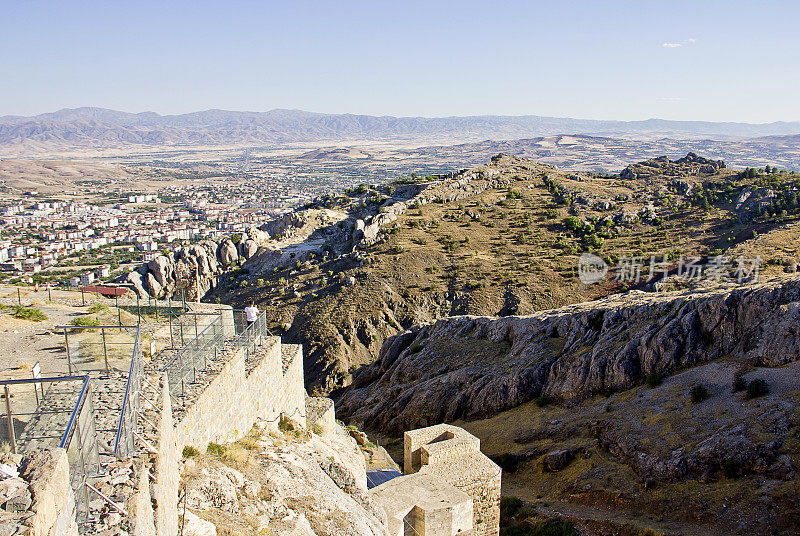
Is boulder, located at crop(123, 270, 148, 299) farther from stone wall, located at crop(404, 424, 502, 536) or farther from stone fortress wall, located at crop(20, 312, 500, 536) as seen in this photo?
stone wall, located at crop(404, 424, 502, 536)

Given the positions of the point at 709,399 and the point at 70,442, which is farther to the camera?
the point at 709,399

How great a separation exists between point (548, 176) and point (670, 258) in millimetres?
30397

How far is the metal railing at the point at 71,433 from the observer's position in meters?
5.73

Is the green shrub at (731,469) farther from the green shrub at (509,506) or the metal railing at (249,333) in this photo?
the metal railing at (249,333)

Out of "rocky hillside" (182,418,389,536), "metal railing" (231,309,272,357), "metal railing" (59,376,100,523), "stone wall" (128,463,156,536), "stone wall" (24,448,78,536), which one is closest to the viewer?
"stone wall" (24,448,78,536)

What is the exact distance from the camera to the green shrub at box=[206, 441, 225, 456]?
1090cm

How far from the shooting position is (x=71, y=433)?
5.81 metres

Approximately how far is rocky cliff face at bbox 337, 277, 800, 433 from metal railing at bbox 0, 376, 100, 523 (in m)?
20.9

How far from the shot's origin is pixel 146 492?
6594 millimetres

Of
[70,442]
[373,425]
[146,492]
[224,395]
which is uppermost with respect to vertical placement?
[70,442]

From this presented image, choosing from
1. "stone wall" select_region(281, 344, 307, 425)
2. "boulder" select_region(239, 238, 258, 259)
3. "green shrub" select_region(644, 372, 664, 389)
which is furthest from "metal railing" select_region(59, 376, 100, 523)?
"boulder" select_region(239, 238, 258, 259)

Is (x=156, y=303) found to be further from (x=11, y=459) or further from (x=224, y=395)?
(x=11, y=459)

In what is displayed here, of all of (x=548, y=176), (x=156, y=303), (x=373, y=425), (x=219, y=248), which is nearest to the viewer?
(x=156, y=303)

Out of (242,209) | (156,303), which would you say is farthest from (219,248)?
(242,209)
